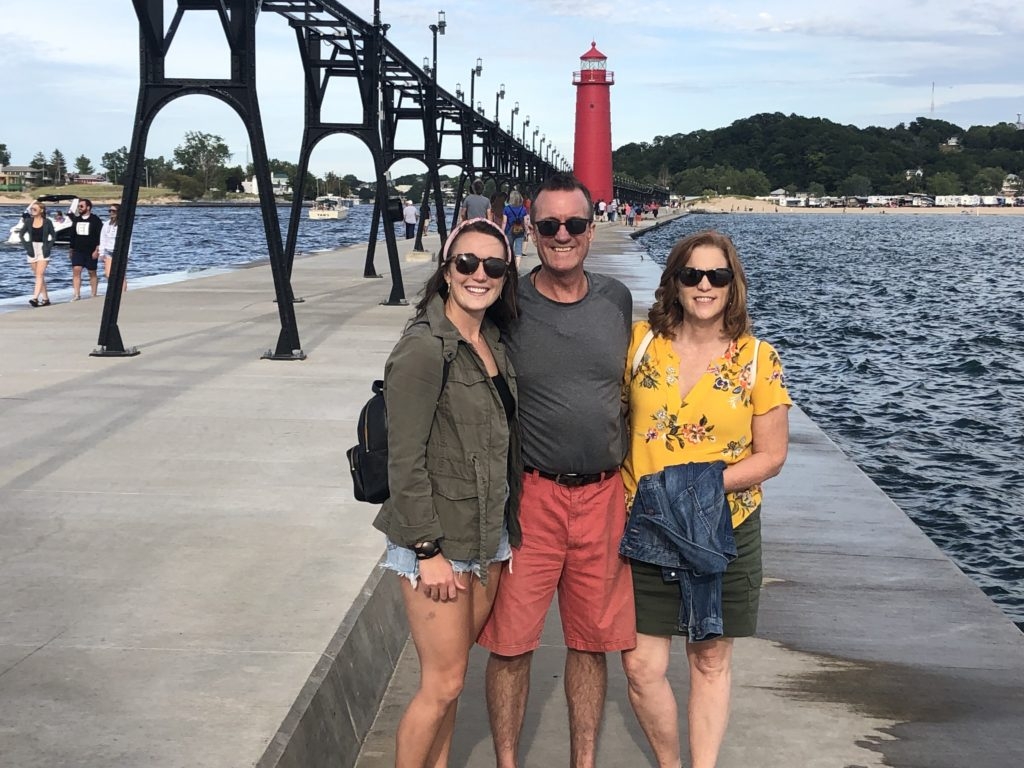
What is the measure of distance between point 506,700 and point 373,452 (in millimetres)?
1012

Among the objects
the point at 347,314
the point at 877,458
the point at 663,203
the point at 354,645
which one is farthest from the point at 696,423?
the point at 663,203

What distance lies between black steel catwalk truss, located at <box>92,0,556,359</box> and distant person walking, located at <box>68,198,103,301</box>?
116 inches

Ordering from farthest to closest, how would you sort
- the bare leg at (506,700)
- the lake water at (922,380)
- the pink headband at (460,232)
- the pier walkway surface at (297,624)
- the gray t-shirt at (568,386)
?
1. the lake water at (922,380)
2. the pier walkway surface at (297,624)
3. the bare leg at (506,700)
4. the gray t-shirt at (568,386)
5. the pink headband at (460,232)

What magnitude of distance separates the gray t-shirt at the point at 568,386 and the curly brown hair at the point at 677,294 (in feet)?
0.55

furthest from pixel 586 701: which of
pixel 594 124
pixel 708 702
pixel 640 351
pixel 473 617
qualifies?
pixel 594 124

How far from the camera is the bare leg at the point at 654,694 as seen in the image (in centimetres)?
398

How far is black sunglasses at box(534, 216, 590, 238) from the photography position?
3869 millimetres

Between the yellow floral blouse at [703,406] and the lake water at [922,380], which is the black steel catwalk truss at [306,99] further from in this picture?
the lake water at [922,380]

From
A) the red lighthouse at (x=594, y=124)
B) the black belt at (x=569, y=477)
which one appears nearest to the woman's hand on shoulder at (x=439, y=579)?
the black belt at (x=569, y=477)

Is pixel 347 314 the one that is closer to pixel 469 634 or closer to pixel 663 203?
pixel 469 634

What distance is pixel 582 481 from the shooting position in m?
3.82

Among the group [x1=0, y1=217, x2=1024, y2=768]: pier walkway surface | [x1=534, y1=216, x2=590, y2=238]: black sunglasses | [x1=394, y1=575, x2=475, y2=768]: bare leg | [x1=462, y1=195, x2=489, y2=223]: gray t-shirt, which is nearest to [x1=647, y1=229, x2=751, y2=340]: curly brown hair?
[x1=534, y1=216, x2=590, y2=238]: black sunglasses

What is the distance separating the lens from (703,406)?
12.4ft

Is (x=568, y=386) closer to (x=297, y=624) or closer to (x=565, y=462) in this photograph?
(x=565, y=462)
